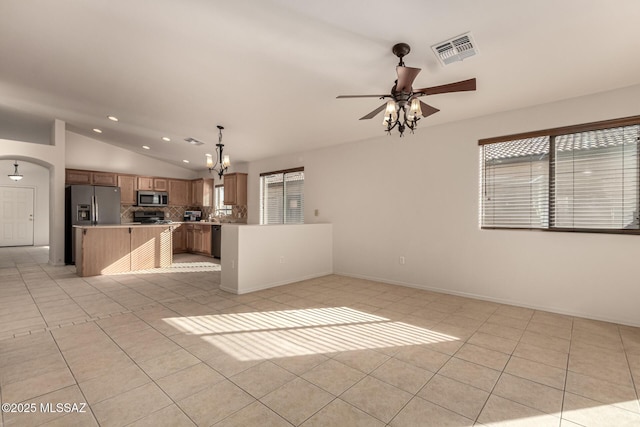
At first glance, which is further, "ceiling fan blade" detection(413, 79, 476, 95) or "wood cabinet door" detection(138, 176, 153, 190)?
"wood cabinet door" detection(138, 176, 153, 190)

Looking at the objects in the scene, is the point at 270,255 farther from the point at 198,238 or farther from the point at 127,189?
the point at 127,189

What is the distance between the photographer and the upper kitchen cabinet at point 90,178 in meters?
7.25

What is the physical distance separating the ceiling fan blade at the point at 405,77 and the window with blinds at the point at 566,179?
223cm

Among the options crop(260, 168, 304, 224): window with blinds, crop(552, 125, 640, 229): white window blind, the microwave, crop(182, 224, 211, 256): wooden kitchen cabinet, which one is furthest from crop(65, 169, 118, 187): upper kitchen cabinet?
crop(552, 125, 640, 229): white window blind

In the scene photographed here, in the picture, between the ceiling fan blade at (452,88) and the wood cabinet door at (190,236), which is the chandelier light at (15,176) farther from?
the ceiling fan blade at (452,88)

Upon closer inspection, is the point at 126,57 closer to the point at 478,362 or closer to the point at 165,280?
the point at 165,280

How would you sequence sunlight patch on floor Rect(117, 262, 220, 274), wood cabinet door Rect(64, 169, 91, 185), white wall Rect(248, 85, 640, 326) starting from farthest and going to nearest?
wood cabinet door Rect(64, 169, 91, 185), sunlight patch on floor Rect(117, 262, 220, 274), white wall Rect(248, 85, 640, 326)

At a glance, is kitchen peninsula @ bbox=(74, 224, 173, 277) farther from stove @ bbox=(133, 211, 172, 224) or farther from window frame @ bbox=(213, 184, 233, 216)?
window frame @ bbox=(213, 184, 233, 216)

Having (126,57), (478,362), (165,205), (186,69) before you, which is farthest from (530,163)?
(165,205)

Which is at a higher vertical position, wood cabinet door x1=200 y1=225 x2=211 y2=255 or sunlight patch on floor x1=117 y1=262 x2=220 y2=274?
wood cabinet door x1=200 y1=225 x2=211 y2=255

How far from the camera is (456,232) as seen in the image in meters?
4.29

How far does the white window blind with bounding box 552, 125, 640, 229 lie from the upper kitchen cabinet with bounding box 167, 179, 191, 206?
913 cm

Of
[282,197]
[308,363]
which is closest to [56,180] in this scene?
[282,197]

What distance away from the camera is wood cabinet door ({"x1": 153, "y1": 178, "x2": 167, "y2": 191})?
860 centimetres
